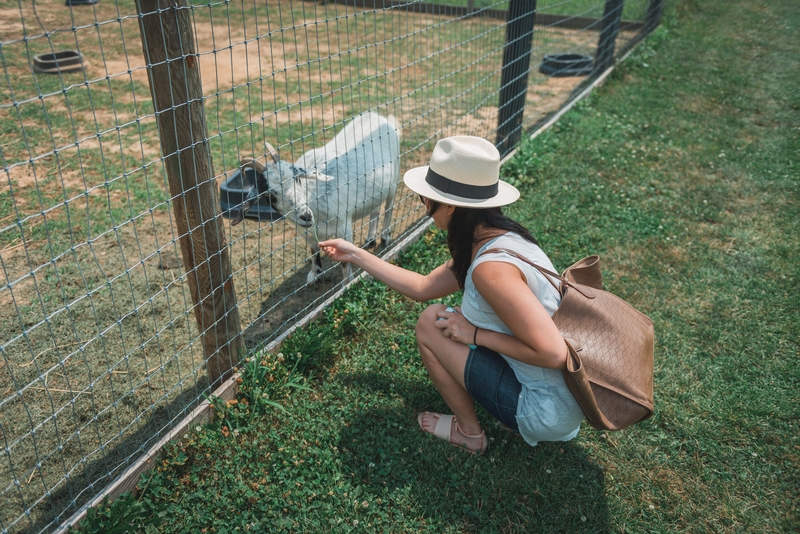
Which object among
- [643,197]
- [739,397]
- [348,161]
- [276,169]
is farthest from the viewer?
[643,197]

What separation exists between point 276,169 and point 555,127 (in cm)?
418

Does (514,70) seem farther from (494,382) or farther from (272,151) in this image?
(494,382)

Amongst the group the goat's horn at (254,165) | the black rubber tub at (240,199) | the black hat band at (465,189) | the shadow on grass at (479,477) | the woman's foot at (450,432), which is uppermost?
the black hat band at (465,189)

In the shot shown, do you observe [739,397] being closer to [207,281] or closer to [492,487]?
[492,487]

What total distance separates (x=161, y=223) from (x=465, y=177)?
3507 mm

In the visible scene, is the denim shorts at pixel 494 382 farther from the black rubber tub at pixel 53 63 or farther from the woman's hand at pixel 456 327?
the black rubber tub at pixel 53 63

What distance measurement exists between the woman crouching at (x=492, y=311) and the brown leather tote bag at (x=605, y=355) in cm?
10

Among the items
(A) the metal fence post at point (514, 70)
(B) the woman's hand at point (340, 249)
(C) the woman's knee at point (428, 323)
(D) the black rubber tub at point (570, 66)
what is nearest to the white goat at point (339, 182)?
(B) the woman's hand at point (340, 249)

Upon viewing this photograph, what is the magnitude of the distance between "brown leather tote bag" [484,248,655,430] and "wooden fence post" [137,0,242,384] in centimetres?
141

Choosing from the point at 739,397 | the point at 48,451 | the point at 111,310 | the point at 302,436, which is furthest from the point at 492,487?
the point at 111,310

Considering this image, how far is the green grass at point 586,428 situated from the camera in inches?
111

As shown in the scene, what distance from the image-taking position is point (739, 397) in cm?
346

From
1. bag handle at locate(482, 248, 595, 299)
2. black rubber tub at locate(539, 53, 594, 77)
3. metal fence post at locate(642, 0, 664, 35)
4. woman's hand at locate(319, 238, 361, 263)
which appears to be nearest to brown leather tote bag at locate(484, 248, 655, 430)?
bag handle at locate(482, 248, 595, 299)

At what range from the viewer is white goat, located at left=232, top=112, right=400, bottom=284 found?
3.92 m
